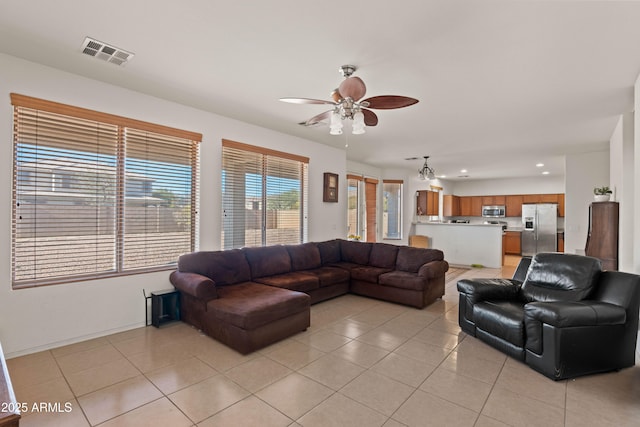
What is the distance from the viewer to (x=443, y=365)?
2711 millimetres

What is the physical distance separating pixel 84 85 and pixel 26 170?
1026mm

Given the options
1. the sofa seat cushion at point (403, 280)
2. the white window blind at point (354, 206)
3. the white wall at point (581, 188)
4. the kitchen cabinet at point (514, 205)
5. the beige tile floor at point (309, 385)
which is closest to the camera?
the beige tile floor at point (309, 385)

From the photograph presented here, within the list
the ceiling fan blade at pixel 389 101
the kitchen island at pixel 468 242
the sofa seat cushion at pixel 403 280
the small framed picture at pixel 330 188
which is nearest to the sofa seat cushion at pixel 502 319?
the sofa seat cushion at pixel 403 280

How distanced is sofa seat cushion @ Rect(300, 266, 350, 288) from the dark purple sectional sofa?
0.01 meters

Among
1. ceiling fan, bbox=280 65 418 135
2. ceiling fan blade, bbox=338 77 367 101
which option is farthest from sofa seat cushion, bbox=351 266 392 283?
ceiling fan blade, bbox=338 77 367 101

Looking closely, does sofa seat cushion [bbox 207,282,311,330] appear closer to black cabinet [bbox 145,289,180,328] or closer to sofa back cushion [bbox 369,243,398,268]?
black cabinet [bbox 145,289,180,328]

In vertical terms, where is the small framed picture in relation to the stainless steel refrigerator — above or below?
above

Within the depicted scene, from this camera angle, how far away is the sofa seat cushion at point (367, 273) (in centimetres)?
481

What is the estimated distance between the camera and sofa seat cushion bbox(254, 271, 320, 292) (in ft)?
13.5

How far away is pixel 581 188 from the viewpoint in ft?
20.1

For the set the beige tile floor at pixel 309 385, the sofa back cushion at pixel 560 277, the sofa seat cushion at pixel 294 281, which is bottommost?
the beige tile floor at pixel 309 385

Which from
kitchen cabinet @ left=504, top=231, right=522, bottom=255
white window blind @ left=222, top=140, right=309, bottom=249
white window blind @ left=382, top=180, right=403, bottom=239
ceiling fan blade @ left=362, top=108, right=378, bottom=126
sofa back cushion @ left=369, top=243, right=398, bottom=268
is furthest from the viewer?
kitchen cabinet @ left=504, top=231, right=522, bottom=255

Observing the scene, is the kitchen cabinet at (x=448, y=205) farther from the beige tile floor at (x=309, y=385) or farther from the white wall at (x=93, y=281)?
the white wall at (x=93, y=281)

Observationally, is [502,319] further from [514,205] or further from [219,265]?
[514,205]
